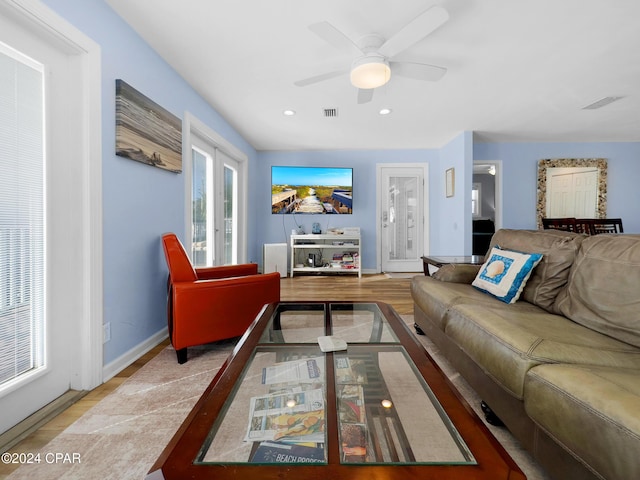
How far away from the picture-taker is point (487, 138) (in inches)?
193

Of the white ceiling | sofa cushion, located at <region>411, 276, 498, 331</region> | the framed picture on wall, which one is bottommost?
sofa cushion, located at <region>411, 276, 498, 331</region>

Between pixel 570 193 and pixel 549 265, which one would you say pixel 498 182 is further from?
pixel 549 265

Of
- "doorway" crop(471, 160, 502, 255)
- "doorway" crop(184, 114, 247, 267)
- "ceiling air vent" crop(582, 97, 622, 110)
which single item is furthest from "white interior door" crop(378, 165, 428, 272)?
"doorway" crop(184, 114, 247, 267)

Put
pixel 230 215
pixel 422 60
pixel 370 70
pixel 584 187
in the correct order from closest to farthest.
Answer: pixel 370 70 < pixel 422 60 < pixel 230 215 < pixel 584 187

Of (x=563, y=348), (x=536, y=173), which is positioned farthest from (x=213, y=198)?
(x=536, y=173)

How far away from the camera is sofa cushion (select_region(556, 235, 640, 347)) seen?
1.31 meters

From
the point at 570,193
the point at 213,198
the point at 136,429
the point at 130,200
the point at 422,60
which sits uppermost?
the point at 422,60

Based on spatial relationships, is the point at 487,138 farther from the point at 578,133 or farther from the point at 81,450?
the point at 81,450

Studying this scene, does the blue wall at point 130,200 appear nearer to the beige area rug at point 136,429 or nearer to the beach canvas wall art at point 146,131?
the beach canvas wall art at point 146,131

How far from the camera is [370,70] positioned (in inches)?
90.0

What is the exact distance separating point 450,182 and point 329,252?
243 centimetres

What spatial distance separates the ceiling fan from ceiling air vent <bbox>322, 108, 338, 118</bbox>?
1.12 metres

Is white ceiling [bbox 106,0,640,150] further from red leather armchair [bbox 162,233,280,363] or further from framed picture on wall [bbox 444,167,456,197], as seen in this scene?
red leather armchair [bbox 162,233,280,363]

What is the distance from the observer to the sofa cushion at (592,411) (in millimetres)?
729
